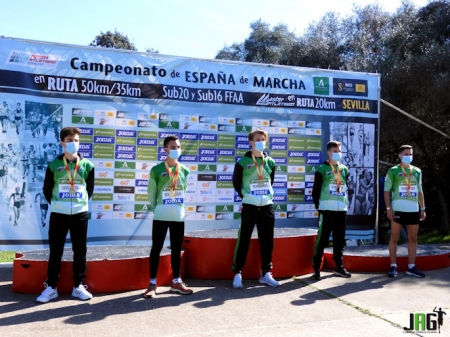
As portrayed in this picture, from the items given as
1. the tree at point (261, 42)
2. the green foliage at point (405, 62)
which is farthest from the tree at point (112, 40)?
the green foliage at point (405, 62)

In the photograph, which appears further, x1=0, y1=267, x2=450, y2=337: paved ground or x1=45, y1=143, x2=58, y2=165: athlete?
x1=45, y1=143, x2=58, y2=165: athlete

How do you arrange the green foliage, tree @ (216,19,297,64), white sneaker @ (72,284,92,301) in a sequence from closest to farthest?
white sneaker @ (72,284,92,301), the green foliage, tree @ (216,19,297,64)

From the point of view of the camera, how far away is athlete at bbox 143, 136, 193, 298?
229 inches

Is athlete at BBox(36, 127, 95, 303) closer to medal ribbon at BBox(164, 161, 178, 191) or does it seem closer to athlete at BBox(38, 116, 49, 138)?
medal ribbon at BBox(164, 161, 178, 191)

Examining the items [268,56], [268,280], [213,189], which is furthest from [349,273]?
[268,56]

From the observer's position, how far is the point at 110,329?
4551 mm

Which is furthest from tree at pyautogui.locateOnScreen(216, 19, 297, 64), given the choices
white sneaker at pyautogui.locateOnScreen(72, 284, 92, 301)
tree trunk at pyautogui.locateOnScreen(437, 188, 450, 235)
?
white sneaker at pyautogui.locateOnScreen(72, 284, 92, 301)

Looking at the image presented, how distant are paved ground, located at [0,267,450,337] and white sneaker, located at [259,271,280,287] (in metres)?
0.10

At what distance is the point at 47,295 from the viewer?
17.9ft

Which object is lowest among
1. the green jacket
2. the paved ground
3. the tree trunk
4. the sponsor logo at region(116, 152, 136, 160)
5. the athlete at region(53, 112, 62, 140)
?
the paved ground

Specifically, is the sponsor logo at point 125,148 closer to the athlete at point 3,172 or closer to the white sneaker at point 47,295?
the athlete at point 3,172

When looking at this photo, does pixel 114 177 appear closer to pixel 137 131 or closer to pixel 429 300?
pixel 137 131

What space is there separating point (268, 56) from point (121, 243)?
67.3 ft

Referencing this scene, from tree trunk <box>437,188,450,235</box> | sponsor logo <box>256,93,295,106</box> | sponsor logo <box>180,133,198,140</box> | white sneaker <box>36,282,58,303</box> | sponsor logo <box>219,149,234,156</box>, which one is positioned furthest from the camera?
tree trunk <box>437,188,450,235</box>
